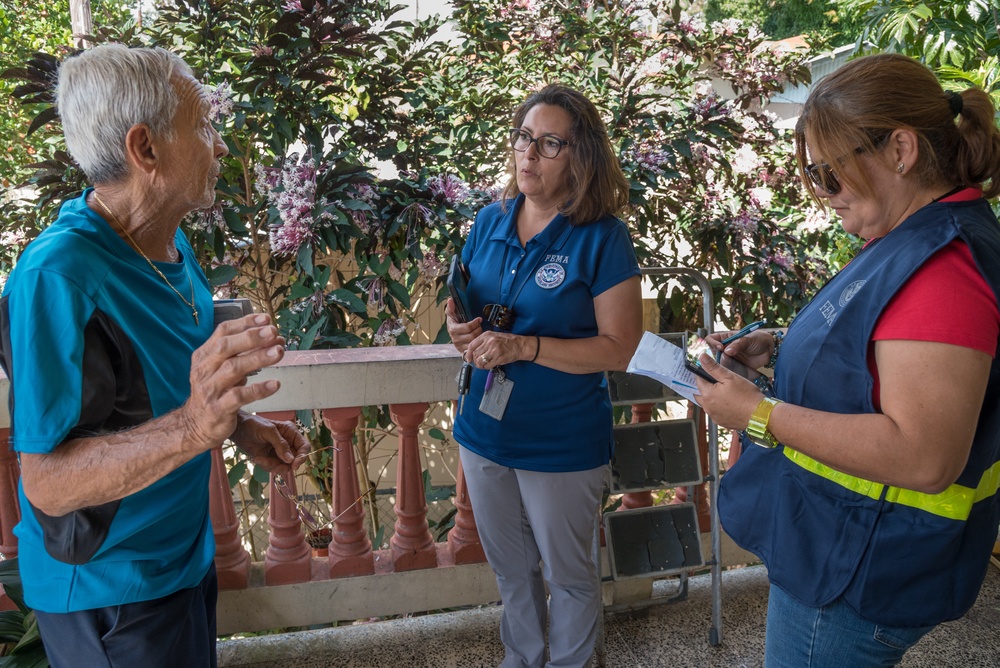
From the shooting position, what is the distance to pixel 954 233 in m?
1.07

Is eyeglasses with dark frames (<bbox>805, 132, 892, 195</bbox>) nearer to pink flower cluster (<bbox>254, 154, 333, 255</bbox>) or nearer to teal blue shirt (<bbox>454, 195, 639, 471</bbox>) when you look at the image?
teal blue shirt (<bbox>454, 195, 639, 471</bbox>)

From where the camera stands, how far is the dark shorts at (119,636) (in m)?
1.22

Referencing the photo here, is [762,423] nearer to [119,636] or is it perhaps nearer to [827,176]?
[827,176]

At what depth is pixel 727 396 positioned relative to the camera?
51.1 inches

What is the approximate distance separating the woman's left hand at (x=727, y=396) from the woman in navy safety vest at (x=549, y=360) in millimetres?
596

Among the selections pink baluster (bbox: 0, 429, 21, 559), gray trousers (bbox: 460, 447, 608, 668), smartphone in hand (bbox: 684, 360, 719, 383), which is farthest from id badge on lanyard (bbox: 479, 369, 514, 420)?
pink baluster (bbox: 0, 429, 21, 559)

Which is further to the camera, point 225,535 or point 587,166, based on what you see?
point 225,535

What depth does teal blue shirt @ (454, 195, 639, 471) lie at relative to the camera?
6.40 ft

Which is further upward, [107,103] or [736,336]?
[107,103]

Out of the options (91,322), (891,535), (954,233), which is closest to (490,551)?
(891,535)

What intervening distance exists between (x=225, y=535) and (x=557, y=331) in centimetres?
125

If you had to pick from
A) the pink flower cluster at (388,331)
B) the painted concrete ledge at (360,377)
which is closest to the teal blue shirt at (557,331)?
the painted concrete ledge at (360,377)

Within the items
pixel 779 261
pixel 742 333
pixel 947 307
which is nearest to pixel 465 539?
pixel 742 333

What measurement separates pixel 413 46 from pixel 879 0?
2268 millimetres
